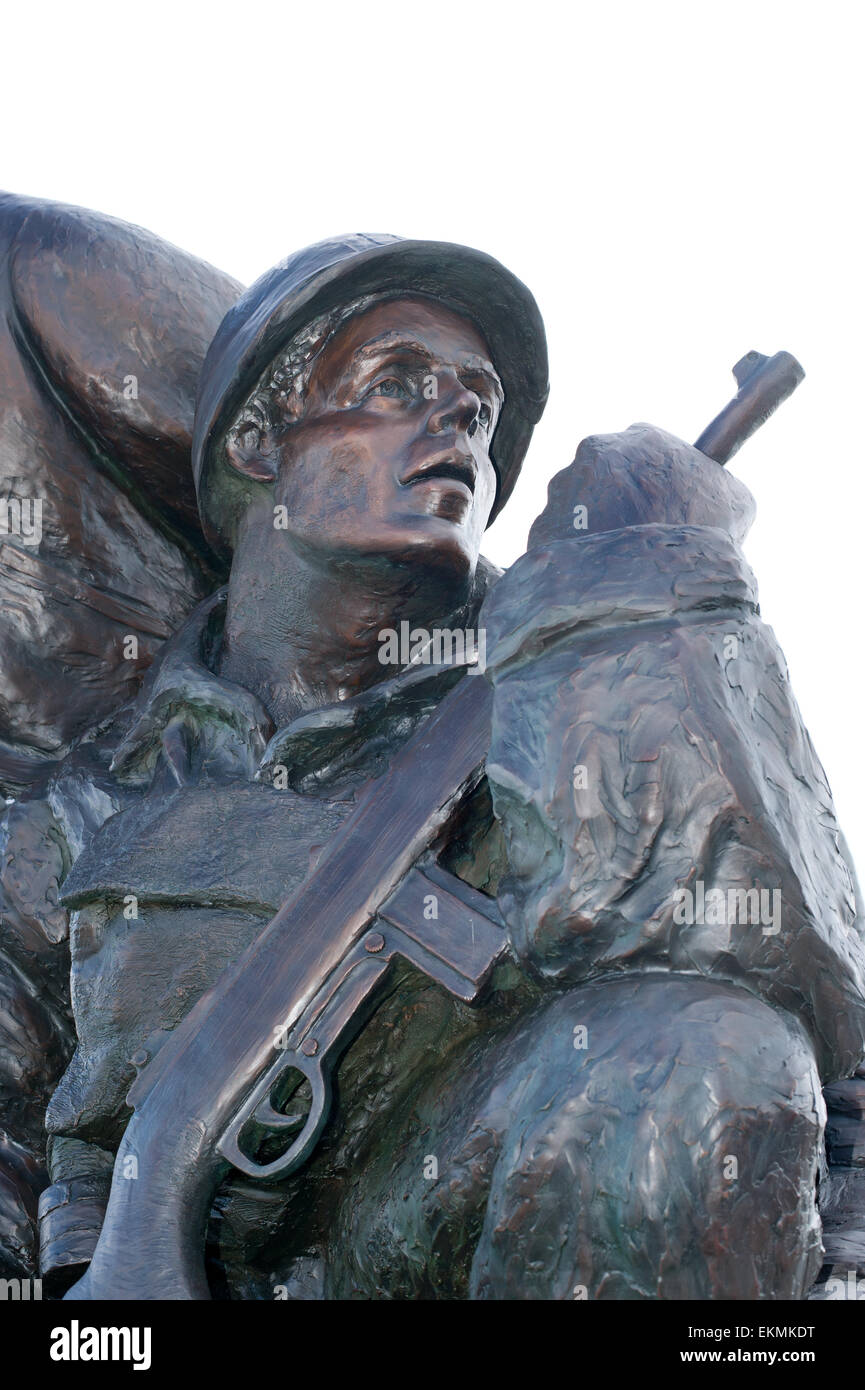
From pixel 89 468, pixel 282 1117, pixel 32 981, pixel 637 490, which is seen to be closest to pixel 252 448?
pixel 89 468

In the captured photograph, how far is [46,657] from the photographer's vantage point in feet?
14.7

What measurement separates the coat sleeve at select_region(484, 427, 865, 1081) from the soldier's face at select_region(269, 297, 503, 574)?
1.88 ft

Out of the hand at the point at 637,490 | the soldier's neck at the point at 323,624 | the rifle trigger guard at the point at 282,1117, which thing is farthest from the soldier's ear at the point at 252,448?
the rifle trigger guard at the point at 282,1117

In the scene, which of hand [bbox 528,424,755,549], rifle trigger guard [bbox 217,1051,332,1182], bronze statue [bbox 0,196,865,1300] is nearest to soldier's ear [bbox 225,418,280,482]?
bronze statue [bbox 0,196,865,1300]

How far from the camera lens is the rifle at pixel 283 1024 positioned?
313 centimetres

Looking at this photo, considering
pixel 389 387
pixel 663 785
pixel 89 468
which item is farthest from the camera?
pixel 89 468

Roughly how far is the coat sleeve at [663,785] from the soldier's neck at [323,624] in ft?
2.26

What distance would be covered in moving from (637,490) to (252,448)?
102 centimetres

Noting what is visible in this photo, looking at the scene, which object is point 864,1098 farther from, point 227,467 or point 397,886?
point 227,467

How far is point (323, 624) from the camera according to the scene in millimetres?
4016

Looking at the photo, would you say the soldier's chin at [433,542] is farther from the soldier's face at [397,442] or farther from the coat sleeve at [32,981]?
the coat sleeve at [32,981]

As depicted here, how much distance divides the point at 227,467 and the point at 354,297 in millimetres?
469

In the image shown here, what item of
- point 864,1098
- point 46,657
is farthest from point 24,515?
point 864,1098

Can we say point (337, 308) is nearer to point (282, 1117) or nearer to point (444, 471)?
point (444, 471)
